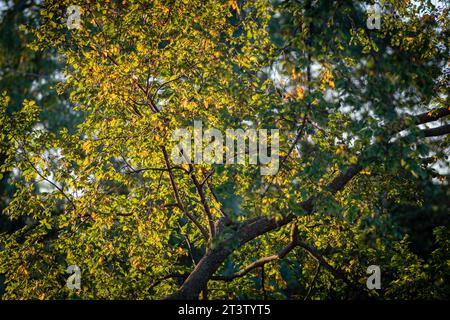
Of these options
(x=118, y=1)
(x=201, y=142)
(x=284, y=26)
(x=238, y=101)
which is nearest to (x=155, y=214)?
(x=201, y=142)

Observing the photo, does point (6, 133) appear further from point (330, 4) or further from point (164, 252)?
point (330, 4)

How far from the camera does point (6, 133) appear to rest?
8.95m

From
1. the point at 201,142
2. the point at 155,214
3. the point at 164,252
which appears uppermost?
the point at 201,142

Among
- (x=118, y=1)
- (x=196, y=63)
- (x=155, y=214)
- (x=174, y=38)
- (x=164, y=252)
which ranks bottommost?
(x=164, y=252)

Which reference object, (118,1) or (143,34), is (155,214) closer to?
(143,34)

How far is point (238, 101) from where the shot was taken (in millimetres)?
8258

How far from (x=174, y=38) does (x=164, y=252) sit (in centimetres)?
454

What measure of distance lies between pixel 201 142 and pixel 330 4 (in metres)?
3.58

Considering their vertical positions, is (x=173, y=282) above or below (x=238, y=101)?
below

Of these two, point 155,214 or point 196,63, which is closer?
point 196,63
